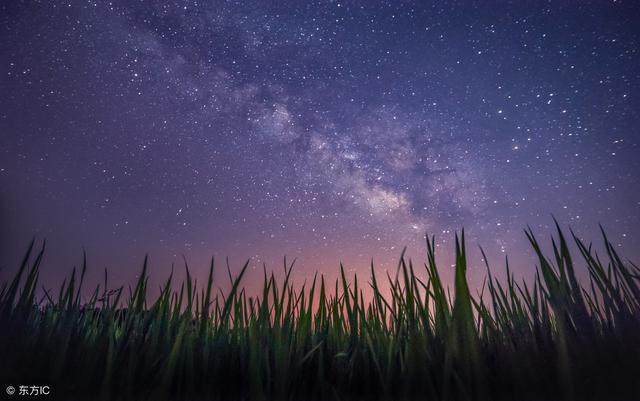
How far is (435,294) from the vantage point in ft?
2.99

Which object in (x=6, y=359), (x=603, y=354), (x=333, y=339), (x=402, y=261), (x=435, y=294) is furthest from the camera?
(x=333, y=339)

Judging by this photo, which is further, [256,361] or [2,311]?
[2,311]

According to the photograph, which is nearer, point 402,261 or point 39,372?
point 39,372

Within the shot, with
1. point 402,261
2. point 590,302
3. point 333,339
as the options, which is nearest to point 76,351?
point 333,339

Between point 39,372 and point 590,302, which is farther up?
point 590,302

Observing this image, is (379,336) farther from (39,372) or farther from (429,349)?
(39,372)

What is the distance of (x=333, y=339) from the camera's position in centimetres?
124

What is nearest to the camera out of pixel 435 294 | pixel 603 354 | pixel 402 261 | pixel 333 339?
pixel 603 354

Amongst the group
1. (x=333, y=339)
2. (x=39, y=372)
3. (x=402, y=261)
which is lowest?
(x=39, y=372)

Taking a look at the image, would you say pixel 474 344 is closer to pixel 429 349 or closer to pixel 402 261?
pixel 429 349

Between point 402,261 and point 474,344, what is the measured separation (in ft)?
1.07

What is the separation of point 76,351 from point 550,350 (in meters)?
1.13

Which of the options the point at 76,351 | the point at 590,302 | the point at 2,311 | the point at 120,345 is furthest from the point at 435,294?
the point at 2,311

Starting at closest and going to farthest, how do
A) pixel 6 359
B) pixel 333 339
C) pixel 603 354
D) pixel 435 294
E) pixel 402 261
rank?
pixel 603 354, pixel 6 359, pixel 435 294, pixel 402 261, pixel 333 339
